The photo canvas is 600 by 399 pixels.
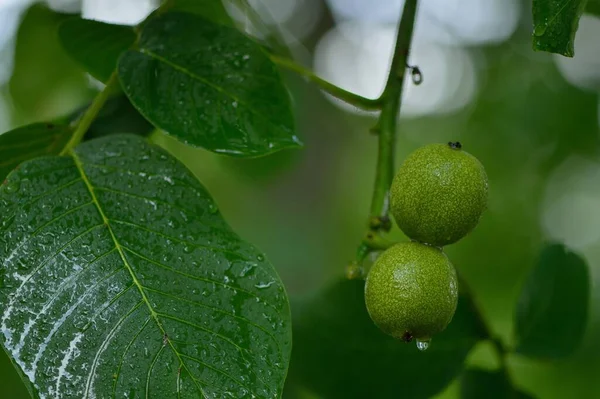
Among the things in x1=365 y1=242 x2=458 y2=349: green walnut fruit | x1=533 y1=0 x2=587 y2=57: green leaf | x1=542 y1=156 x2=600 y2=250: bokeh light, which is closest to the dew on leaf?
x1=533 y1=0 x2=587 y2=57: green leaf

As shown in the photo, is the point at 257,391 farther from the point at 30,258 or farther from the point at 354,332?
the point at 354,332

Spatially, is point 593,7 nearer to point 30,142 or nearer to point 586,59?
point 30,142

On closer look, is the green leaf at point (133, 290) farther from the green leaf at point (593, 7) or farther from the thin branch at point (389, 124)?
the green leaf at point (593, 7)

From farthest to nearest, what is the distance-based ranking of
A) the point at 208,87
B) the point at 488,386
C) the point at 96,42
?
the point at 488,386 < the point at 96,42 < the point at 208,87

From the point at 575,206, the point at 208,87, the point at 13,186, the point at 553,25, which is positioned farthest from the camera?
the point at 575,206

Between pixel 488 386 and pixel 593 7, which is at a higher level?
pixel 593 7

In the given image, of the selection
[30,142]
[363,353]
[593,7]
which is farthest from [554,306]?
[30,142]

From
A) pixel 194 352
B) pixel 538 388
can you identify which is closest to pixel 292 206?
pixel 538 388
